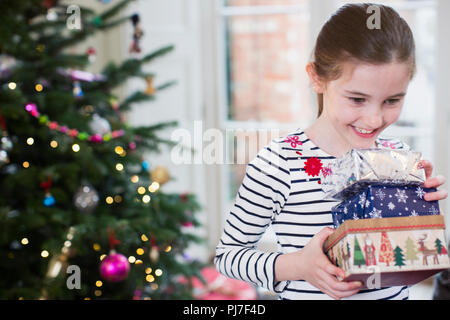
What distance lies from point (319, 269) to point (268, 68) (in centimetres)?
290

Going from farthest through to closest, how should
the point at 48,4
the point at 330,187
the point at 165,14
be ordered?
the point at 165,14 → the point at 48,4 → the point at 330,187

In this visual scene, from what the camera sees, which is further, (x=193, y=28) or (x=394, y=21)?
(x=193, y=28)

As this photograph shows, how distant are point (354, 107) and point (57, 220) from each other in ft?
4.16

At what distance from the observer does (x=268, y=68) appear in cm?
359

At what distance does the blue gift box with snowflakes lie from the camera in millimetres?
757

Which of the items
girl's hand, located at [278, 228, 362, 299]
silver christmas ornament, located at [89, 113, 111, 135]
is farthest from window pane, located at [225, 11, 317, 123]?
girl's hand, located at [278, 228, 362, 299]

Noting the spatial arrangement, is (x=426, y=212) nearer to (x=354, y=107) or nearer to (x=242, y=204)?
(x=354, y=107)

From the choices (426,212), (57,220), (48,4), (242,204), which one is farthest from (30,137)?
(426,212)

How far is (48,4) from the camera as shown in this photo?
198cm

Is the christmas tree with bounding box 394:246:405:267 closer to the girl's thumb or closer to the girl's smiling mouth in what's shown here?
the girl's thumb

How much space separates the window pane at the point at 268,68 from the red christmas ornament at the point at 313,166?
2577mm

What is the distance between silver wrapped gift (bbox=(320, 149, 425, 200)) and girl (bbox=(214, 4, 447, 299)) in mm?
63
